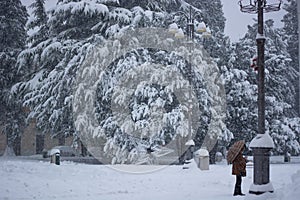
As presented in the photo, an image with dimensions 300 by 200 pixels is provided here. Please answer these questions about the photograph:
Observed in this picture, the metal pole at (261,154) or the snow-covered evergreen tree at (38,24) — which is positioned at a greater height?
the snow-covered evergreen tree at (38,24)

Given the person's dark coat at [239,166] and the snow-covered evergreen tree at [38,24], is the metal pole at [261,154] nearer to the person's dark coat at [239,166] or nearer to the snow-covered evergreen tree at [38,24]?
the person's dark coat at [239,166]

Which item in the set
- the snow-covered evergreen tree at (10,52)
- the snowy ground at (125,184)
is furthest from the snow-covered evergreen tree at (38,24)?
the snowy ground at (125,184)

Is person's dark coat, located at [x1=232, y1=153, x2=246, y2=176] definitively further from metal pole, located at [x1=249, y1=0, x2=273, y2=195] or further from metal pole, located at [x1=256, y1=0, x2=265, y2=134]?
metal pole, located at [x1=256, y1=0, x2=265, y2=134]

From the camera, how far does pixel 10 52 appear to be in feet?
110

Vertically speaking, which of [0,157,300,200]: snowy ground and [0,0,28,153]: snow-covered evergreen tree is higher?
[0,0,28,153]: snow-covered evergreen tree

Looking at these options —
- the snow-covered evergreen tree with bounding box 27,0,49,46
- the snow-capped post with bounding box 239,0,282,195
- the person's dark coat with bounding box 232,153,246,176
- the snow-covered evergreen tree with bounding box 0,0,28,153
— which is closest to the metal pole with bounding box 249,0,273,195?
the snow-capped post with bounding box 239,0,282,195

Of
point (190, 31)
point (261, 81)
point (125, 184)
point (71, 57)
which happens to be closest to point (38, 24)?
point (71, 57)

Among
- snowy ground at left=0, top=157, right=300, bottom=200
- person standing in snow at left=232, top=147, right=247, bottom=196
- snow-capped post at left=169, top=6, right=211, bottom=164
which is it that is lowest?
snowy ground at left=0, top=157, right=300, bottom=200

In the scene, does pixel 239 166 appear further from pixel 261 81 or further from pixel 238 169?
pixel 261 81

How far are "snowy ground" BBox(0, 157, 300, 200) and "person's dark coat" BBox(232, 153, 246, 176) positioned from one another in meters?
0.72

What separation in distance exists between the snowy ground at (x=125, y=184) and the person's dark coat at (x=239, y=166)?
716 mm

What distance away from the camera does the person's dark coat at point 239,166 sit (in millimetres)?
11219

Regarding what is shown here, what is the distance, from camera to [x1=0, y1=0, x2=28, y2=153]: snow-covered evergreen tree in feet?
111

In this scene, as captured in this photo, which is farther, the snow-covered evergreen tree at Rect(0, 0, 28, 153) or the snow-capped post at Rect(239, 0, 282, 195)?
the snow-covered evergreen tree at Rect(0, 0, 28, 153)
